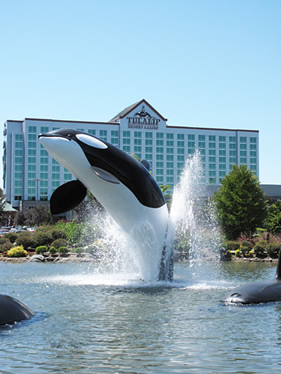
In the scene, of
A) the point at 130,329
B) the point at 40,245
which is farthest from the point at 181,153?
the point at 130,329

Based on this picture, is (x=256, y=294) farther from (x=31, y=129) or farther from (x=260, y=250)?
(x=31, y=129)

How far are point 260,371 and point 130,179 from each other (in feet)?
35.2

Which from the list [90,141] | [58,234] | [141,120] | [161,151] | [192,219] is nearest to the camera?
[90,141]

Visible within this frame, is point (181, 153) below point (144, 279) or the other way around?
the other way around

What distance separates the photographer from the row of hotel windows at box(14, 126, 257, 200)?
4419 inches

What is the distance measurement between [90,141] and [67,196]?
219 centimetres

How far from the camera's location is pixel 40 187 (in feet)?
366

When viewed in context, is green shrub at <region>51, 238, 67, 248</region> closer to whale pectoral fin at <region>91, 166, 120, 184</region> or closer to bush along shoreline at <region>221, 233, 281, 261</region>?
bush along shoreline at <region>221, 233, 281, 261</region>

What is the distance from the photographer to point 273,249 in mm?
34594

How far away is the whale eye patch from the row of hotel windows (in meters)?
91.8

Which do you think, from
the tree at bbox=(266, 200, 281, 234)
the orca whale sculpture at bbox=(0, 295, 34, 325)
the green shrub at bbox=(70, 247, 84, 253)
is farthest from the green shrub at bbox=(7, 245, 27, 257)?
the orca whale sculpture at bbox=(0, 295, 34, 325)

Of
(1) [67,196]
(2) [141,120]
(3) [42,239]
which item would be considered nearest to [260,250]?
(3) [42,239]

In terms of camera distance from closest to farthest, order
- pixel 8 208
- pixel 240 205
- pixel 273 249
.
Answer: pixel 273 249 → pixel 240 205 → pixel 8 208

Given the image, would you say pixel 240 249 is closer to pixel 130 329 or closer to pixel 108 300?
pixel 108 300
